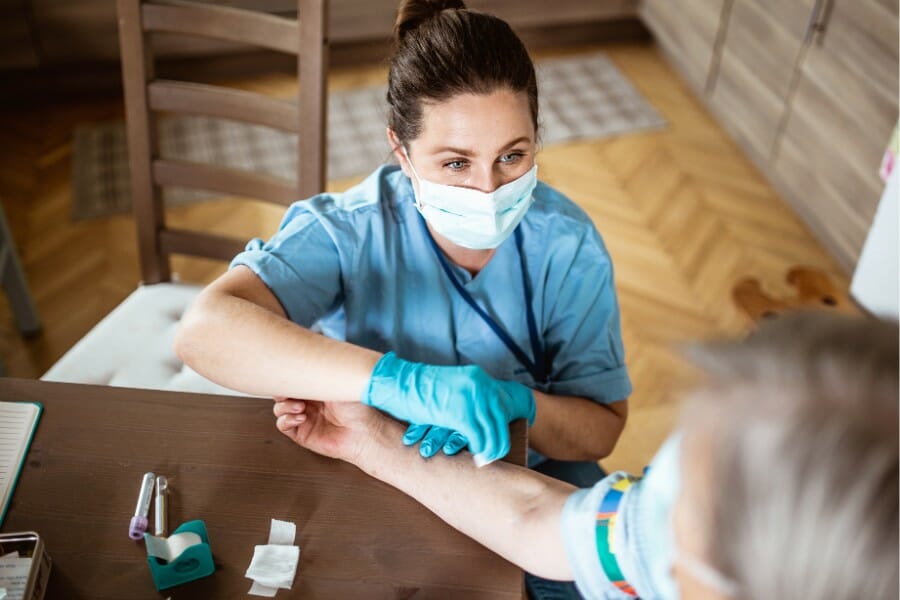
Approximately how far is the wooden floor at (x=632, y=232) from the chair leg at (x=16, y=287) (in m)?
0.04

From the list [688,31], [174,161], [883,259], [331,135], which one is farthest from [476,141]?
[688,31]

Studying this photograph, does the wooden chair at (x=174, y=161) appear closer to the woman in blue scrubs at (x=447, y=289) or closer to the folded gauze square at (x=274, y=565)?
the woman in blue scrubs at (x=447, y=289)

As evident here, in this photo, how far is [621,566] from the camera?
0.80 m

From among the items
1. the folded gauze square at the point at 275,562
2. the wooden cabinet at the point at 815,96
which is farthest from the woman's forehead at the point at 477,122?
the wooden cabinet at the point at 815,96

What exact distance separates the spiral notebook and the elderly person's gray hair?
784mm

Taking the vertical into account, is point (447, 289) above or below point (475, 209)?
below

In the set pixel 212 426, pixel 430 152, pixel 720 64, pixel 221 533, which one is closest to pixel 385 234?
pixel 430 152

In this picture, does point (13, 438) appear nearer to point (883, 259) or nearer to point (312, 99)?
point (312, 99)

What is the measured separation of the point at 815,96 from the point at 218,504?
2217mm

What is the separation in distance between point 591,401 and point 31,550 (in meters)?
0.78

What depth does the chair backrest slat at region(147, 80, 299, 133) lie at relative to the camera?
1.50 metres

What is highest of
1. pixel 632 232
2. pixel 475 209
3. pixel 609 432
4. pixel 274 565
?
pixel 475 209

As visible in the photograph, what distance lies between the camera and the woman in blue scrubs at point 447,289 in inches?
40.7

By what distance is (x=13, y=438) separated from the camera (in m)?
1.01
